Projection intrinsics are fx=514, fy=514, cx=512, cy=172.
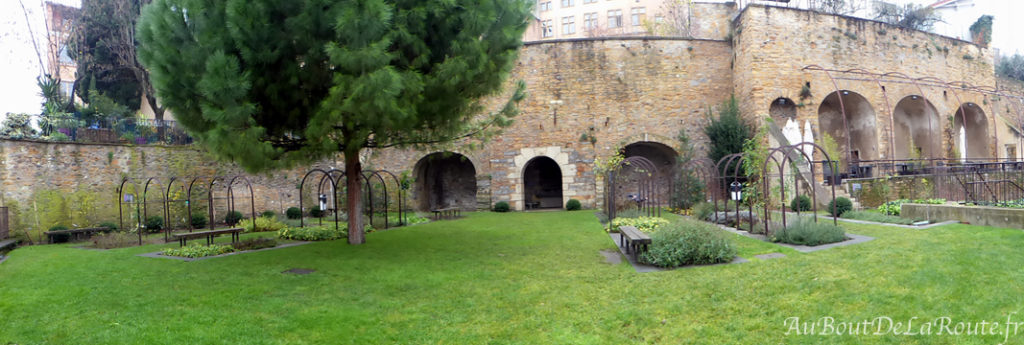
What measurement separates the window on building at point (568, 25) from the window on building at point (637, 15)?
14.5 ft

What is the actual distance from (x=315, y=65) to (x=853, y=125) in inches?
747

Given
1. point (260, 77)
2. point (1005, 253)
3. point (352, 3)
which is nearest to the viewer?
point (1005, 253)

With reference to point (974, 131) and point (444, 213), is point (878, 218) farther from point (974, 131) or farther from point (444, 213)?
point (974, 131)

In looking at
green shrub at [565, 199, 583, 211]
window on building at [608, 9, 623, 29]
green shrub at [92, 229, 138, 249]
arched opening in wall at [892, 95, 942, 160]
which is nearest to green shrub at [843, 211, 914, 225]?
green shrub at [565, 199, 583, 211]

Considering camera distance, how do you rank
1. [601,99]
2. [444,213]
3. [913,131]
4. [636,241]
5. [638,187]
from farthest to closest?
1. [913,131]
2. [601,99]
3. [444,213]
4. [638,187]
5. [636,241]

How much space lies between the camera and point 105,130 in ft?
46.3

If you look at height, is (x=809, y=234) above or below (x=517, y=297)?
above

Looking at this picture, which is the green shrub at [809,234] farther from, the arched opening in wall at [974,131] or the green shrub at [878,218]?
the arched opening in wall at [974,131]

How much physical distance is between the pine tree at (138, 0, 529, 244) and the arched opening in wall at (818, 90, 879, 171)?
14955 mm

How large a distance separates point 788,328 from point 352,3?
5370mm

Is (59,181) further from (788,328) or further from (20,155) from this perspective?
(788,328)

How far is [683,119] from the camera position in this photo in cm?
1712

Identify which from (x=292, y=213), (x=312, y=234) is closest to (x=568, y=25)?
(x=292, y=213)

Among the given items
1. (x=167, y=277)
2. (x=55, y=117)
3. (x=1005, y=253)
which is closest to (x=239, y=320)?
(x=167, y=277)
